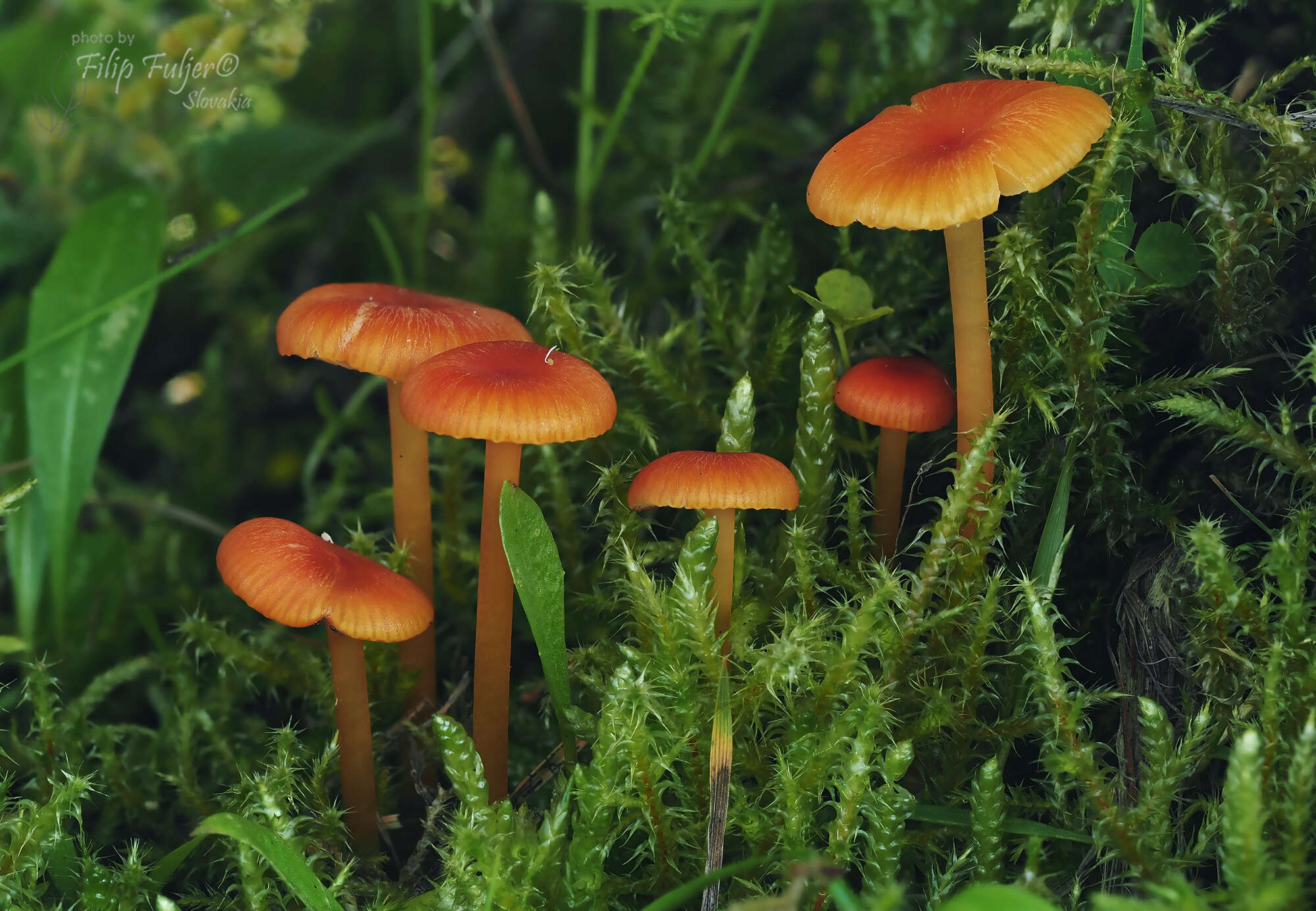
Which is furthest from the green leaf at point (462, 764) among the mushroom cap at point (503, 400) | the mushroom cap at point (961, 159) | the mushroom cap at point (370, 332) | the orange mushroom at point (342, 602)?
the mushroom cap at point (961, 159)

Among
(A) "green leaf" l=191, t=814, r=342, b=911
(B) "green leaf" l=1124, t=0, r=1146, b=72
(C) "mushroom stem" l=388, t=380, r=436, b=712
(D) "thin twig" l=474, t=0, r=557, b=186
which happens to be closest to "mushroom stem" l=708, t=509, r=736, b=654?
(C) "mushroom stem" l=388, t=380, r=436, b=712

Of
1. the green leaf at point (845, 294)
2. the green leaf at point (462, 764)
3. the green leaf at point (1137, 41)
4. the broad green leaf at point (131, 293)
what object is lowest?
the green leaf at point (462, 764)

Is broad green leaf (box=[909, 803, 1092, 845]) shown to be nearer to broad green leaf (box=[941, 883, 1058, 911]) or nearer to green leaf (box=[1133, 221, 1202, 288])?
broad green leaf (box=[941, 883, 1058, 911])

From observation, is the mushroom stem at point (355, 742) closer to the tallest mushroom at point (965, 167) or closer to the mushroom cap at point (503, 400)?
the mushroom cap at point (503, 400)

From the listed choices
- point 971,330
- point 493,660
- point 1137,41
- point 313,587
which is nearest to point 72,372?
point 313,587

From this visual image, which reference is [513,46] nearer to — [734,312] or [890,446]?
[734,312]

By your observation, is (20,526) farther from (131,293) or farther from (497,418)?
(497,418)

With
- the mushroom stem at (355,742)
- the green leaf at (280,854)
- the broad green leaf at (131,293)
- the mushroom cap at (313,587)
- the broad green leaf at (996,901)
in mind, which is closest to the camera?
the broad green leaf at (996,901)
